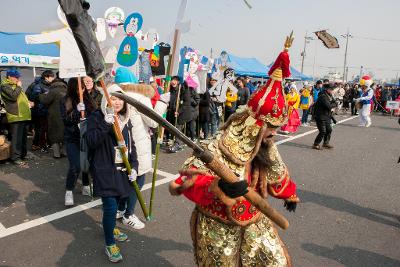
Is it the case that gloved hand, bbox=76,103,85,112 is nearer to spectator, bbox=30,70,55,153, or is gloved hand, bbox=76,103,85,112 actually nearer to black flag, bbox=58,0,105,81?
black flag, bbox=58,0,105,81

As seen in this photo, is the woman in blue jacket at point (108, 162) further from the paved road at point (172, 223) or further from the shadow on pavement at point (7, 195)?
the shadow on pavement at point (7, 195)

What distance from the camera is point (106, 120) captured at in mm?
2939

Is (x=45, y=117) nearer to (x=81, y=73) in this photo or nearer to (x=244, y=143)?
(x=81, y=73)

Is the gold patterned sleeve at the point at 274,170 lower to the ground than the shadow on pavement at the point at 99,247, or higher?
higher

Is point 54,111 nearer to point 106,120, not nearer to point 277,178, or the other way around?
point 106,120

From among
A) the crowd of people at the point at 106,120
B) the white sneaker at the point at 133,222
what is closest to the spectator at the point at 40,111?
the crowd of people at the point at 106,120

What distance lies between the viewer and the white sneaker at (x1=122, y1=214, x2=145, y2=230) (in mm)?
3990

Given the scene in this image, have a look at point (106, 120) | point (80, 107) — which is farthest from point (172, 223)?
point (80, 107)

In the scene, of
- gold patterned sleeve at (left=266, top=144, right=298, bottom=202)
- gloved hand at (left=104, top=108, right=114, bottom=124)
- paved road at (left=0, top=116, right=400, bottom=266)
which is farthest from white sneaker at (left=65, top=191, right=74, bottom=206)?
gold patterned sleeve at (left=266, top=144, right=298, bottom=202)

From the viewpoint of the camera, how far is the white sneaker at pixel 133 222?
399cm

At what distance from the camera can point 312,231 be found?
163 inches

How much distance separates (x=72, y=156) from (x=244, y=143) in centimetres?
330

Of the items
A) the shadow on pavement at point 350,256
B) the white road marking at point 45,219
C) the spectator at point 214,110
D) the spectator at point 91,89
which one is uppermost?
the spectator at point 91,89

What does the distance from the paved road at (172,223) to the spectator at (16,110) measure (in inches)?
14.5
